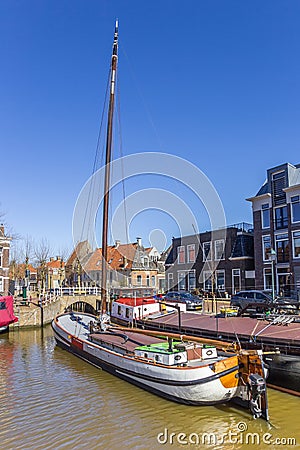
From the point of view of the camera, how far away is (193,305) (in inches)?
1022

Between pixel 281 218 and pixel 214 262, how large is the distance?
31.1 feet

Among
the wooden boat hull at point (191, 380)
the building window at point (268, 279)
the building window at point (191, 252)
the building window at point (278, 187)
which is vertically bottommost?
the wooden boat hull at point (191, 380)

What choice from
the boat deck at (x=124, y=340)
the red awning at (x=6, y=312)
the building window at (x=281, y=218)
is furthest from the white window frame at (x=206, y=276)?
the boat deck at (x=124, y=340)

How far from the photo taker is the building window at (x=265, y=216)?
114 feet

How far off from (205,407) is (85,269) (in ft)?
138

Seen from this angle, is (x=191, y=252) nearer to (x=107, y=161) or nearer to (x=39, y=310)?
(x=39, y=310)

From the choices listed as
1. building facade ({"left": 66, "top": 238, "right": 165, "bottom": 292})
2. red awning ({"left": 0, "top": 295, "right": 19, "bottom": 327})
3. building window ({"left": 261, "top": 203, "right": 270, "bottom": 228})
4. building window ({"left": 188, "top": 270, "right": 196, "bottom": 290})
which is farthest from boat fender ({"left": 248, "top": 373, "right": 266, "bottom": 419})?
building facade ({"left": 66, "top": 238, "right": 165, "bottom": 292})

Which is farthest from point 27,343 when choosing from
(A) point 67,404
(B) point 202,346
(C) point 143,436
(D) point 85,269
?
(D) point 85,269

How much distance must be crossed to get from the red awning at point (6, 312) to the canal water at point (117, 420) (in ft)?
36.8

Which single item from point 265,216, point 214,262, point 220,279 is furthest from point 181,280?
point 265,216

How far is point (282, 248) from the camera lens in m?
33.1

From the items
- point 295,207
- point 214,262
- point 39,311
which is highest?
point 295,207

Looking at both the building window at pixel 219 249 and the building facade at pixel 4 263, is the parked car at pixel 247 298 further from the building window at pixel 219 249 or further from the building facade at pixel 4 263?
the building facade at pixel 4 263

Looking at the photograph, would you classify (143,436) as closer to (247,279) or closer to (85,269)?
(247,279)
